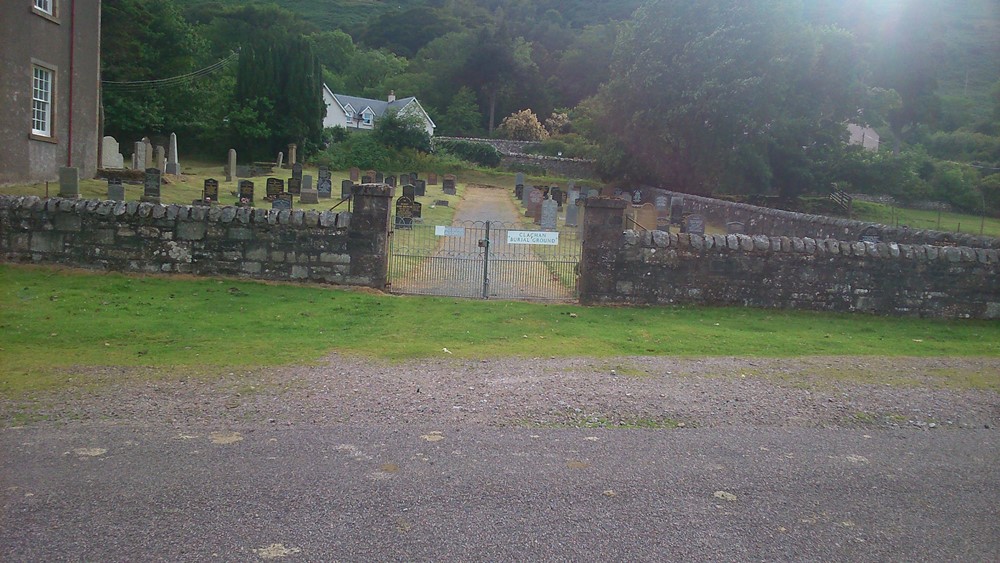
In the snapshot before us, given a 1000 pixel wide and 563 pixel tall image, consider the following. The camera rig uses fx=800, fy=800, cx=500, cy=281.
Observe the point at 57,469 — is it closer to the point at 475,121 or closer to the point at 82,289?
the point at 82,289

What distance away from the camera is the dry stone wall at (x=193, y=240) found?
46.4 ft

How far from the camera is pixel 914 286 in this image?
14.5 m

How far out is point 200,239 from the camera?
46.7 feet

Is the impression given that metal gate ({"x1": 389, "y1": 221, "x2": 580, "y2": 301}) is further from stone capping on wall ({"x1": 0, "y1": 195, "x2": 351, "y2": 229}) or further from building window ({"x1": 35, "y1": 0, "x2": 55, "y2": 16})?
building window ({"x1": 35, "y1": 0, "x2": 55, "y2": 16})

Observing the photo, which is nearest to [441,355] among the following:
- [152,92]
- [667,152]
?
[667,152]

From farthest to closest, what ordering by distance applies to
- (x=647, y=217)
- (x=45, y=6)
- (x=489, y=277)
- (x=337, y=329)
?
(x=647, y=217), (x=45, y=6), (x=489, y=277), (x=337, y=329)

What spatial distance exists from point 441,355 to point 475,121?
7365 cm

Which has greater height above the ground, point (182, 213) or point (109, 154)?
point (109, 154)

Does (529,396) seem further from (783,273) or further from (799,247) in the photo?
(799,247)

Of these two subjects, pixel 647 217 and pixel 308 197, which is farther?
pixel 308 197

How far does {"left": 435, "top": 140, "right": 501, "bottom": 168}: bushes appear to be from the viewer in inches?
2429

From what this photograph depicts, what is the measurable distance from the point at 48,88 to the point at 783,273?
21480 millimetres

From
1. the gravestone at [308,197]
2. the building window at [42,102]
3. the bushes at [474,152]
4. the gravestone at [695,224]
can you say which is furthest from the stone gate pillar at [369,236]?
the bushes at [474,152]

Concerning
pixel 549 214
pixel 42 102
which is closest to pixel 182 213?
pixel 42 102
